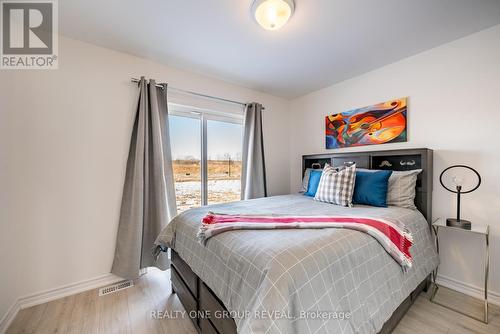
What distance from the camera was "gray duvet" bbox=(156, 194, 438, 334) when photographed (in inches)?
30.6

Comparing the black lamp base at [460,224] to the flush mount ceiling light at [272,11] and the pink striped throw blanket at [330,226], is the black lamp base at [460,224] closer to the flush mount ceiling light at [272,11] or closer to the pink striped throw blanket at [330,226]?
the pink striped throw blanket at [330,226]

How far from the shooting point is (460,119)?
1.82 metres

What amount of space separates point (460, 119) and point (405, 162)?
567mm

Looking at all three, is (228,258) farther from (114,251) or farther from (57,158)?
(57,158)

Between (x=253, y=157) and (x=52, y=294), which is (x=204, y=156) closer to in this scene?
(x=253, y=157)

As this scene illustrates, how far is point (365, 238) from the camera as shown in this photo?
1159 millimetres

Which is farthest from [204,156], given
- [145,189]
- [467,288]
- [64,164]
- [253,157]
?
[467,288]

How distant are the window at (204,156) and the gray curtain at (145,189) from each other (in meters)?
0.29

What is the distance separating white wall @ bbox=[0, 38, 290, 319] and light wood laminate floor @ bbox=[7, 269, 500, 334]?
0.23 m

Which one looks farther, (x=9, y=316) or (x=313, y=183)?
(x=313, y=183)

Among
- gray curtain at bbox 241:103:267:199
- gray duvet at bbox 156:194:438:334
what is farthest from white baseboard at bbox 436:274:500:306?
gray curtain at bbox 241:103:267:199

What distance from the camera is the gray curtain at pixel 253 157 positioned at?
2894 mm

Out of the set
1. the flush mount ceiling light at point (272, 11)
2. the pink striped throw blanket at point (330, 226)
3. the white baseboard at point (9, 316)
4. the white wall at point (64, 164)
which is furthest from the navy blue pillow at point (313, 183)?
the white baseboard at point (9, 316)

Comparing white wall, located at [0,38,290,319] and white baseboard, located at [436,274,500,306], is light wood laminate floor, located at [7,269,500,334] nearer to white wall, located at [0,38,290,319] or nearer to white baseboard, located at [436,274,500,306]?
white baseboard, located at [436,274,500,306]
